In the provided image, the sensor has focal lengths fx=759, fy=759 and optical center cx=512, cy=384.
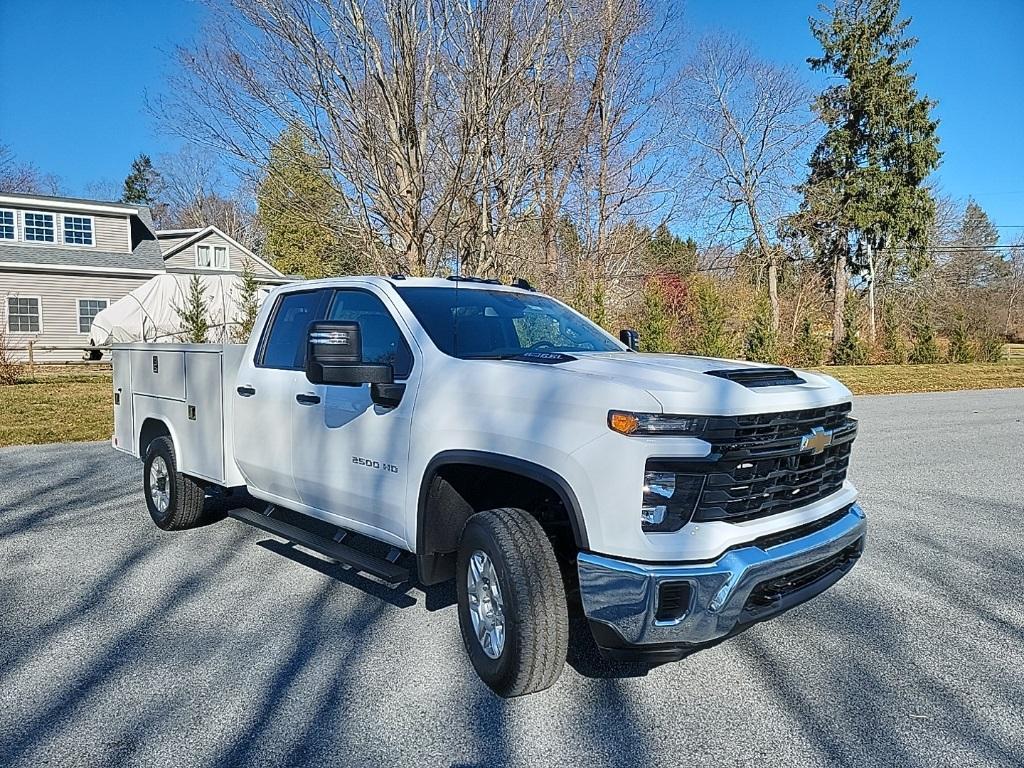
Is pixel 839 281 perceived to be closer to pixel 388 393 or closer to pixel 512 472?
pixel 388 393

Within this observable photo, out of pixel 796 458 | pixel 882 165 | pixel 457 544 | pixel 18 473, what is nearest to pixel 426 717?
pixel 457 544

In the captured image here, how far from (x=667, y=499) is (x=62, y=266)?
3155 cm

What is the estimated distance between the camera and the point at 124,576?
490 cm

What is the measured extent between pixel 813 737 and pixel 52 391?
17.9 metres

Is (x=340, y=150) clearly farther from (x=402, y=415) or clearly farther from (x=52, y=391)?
(x=402, y=415)

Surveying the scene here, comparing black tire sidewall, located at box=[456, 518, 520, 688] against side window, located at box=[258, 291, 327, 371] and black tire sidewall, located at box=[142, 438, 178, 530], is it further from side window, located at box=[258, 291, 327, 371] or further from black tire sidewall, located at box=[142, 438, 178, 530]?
black tire sidewall, located at box=[142, 438, 178, 530]

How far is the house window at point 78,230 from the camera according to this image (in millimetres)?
29953

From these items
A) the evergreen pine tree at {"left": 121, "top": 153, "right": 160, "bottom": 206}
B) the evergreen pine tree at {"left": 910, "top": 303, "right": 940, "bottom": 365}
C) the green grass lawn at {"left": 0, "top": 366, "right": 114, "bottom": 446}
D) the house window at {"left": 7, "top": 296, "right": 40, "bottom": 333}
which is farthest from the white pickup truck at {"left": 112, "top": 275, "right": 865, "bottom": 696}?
the evergreen pine tree at {"left": 121, "top": 153, "right": 160, "bottom": 206}


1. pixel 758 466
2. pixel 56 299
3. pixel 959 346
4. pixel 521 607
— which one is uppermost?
pixel 56 299

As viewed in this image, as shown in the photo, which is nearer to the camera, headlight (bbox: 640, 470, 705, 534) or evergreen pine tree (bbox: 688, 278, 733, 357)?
headlight (bbox: 640, 470, 705, 534)

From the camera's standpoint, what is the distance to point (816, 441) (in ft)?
11.0

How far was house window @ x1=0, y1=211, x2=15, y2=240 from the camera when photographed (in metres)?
28.7

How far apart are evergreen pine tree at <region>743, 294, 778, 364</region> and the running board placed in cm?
2025

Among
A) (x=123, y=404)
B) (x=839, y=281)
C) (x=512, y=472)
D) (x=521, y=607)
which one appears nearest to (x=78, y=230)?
(x=123, y=404)
